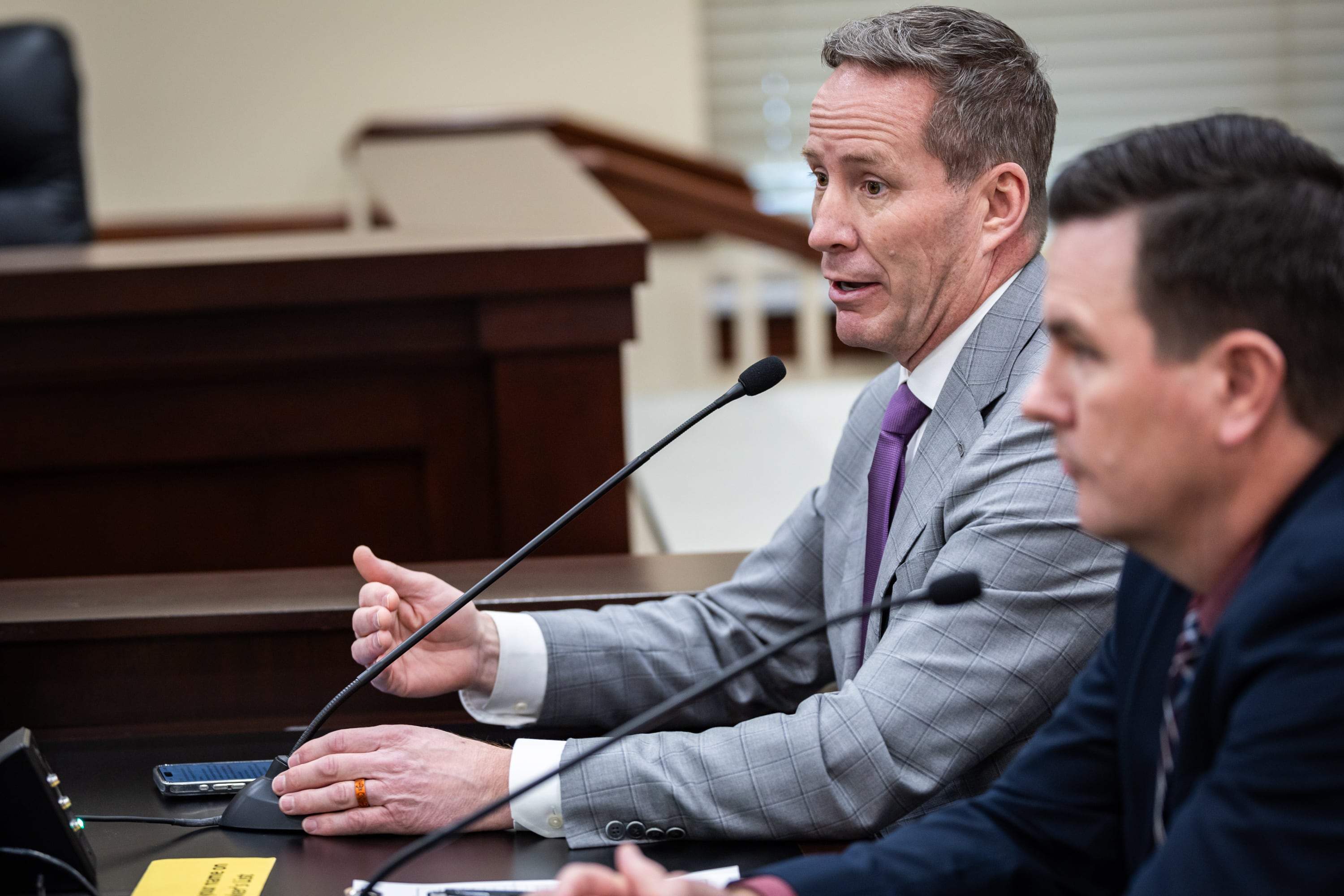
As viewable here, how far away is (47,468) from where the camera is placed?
1.96m

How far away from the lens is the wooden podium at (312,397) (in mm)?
1837

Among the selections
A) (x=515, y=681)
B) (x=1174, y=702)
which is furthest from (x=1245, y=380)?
(x=515, y=681)

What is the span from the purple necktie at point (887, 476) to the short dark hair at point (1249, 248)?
1.84ft

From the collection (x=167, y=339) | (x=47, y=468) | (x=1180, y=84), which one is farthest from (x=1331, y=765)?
(x=1180, y=84)

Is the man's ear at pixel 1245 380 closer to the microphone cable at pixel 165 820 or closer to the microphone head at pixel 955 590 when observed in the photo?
the microphone head at pixel 955 590

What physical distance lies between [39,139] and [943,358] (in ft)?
8.20

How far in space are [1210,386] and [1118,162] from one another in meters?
0.14

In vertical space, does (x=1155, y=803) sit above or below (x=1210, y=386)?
below

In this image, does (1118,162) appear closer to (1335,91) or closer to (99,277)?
(99,277)

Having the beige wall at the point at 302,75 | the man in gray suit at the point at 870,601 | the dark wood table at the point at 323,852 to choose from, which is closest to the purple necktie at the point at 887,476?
the man in gray suit at the point at 870,601

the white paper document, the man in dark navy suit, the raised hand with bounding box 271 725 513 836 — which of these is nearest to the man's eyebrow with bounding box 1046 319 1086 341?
the man in dark navy suit

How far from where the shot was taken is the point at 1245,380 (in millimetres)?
715

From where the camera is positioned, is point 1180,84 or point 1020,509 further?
point 1180,84

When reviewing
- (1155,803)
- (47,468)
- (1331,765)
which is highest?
(1331,765)
